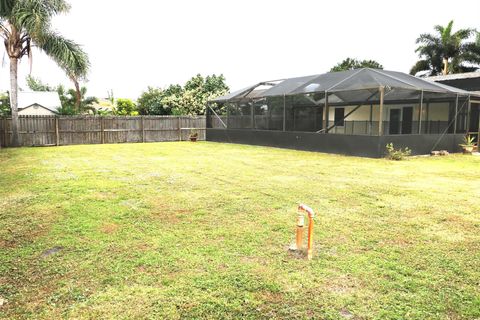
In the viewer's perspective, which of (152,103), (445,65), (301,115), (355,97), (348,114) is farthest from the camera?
(445,65)

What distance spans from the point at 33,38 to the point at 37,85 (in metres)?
45.6

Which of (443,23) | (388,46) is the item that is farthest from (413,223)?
(388,46)

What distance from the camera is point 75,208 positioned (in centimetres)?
545

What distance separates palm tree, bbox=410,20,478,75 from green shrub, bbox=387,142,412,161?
28430mm

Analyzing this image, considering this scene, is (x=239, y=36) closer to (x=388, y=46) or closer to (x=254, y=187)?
(x=388, y=46)

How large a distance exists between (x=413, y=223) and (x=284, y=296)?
2.82 meters

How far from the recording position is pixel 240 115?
2081 cm

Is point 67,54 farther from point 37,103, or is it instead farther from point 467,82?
point 37,103

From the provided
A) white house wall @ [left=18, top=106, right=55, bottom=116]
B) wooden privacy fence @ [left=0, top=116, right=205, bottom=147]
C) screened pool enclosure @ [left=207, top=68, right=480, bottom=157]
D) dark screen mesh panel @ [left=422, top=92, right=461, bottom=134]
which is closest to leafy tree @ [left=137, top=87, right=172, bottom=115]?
wooden privacy fence @ [left=0, top=116, right=205, bottom=147]

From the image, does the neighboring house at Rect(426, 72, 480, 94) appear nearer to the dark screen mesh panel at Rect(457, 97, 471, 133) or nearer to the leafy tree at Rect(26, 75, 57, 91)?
the dark screen mesh panel at Rect(457, 97, 471, 133)

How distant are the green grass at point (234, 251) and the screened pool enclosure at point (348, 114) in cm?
693

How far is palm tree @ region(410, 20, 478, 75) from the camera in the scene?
3609 cm

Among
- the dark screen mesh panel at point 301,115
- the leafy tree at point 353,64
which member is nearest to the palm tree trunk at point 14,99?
the dark screen mesh panel at point 301,115

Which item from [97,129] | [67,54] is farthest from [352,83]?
[97,129]
